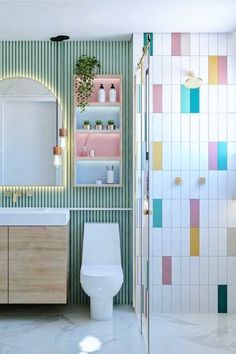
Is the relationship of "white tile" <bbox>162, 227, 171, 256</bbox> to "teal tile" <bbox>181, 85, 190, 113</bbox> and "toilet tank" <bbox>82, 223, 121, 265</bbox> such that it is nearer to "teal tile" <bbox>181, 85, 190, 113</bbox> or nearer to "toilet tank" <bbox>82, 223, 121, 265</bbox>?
"toilet tank" <bbox>82, 223, 121, 265</bbox>

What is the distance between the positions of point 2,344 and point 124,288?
1.48m

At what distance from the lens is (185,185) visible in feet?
14.6

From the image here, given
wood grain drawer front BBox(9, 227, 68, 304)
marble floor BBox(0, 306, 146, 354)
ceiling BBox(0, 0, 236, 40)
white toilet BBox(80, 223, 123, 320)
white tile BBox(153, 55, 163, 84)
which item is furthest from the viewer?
white tile BBox(153, 55, 163, 84)

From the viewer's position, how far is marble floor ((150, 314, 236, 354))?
3.50m

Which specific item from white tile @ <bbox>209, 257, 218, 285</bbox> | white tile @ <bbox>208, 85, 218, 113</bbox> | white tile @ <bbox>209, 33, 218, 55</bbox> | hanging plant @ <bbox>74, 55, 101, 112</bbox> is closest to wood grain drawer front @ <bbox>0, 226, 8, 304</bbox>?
hanging plant @ <bbox>74, 55, 101, 112</bbox>

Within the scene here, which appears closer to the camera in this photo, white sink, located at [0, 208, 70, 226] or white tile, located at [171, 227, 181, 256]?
white sink, located at [0, 208, 70, 226]

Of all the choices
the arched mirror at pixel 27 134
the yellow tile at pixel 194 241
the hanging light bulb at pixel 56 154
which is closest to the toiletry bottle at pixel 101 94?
the arched mirror at pixel 27 134

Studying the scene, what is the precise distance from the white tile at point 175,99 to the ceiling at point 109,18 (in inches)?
21.0

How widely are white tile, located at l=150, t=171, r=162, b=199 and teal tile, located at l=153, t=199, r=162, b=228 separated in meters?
0.05

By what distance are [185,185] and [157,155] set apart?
393 mm

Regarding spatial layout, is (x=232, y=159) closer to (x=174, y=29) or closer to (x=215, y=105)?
(x=215, y=105)

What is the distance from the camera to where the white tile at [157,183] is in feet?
14.5

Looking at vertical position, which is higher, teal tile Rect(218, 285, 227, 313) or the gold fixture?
the gold fixture

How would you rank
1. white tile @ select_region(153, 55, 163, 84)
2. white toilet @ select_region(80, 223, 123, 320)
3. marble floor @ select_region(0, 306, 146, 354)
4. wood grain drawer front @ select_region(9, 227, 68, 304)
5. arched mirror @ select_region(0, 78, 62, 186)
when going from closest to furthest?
marble floor @ select_region(0, 306, 146, 354)
white toilet @ select_region(80, 223, 123, 320)
wood grain drawer front @ select_region(9, 227, 68, 304)
white tile @ select_region(153, 55, 163, 84)
arched mirror @ select_region(0, 78, 62, 186)
